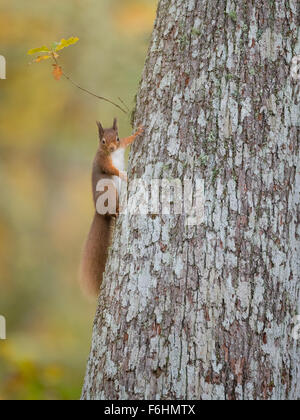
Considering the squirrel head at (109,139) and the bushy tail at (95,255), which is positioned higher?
the squirrel head at (109,139)

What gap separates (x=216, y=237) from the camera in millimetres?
2168

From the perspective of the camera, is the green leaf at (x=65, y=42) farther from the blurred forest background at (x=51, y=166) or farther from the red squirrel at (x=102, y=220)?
the blurred forest background at (x=51, y=166)

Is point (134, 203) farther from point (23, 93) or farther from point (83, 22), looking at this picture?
point (23, 93)

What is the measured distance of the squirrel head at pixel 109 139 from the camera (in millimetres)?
3270

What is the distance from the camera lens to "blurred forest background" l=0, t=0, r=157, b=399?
538 centimetres

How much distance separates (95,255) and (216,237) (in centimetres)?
110

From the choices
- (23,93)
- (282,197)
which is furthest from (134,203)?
(23,93)

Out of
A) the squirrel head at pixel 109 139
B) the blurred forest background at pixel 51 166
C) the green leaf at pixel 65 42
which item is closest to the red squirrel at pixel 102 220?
the squirrel head at pixel 109 139

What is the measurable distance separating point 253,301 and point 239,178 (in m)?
0.52

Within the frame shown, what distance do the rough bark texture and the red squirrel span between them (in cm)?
63

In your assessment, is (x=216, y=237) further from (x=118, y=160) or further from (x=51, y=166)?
(x=51, y=166)

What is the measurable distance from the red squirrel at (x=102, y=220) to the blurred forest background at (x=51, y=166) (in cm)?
98

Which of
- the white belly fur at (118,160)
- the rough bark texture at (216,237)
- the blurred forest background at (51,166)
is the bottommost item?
the rough bark texture at (216,237)

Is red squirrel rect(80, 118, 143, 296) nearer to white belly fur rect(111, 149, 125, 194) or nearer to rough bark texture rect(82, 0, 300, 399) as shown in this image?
white belly fur rect(111, 149, 125, 194)
